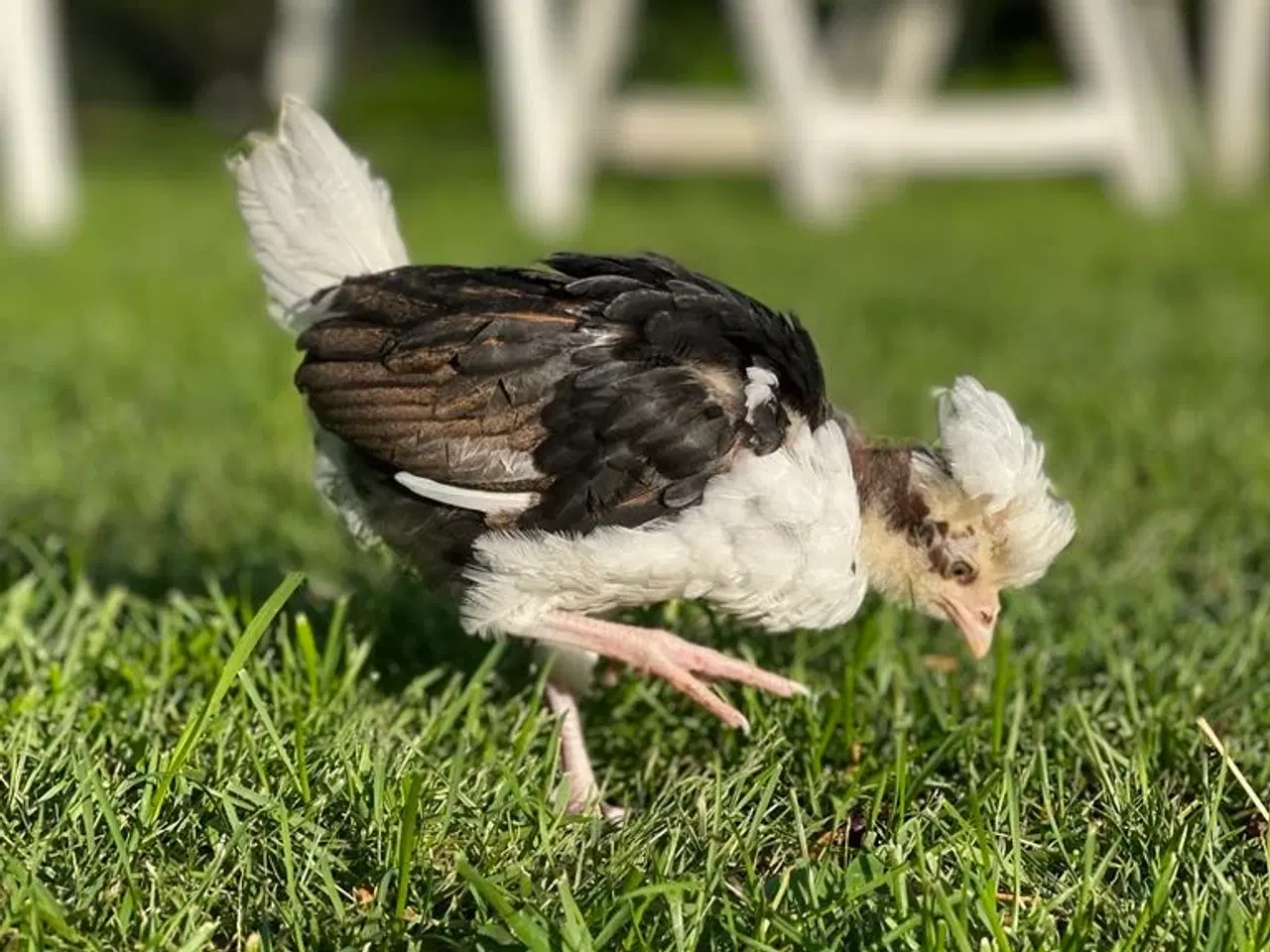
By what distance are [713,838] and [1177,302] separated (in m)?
6.17

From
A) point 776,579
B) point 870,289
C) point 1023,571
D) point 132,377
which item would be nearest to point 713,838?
point 776,579

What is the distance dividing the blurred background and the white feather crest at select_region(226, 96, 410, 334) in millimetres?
839

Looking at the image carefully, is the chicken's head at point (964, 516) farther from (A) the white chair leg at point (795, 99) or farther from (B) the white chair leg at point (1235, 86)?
(B) the white chair leg at point (1235, 86)

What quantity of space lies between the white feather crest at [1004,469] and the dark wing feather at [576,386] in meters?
0.26

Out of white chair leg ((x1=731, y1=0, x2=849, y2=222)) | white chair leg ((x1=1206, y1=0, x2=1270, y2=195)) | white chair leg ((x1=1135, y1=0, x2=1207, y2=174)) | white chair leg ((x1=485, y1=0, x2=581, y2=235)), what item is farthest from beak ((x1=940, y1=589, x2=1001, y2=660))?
white chair leg ((x1=1135, y1=0, x2=1207, y2=174))

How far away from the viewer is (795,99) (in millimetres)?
10523

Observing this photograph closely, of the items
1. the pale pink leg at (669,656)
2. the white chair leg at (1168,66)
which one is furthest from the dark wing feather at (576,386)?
the white chair leg at (1168,66)

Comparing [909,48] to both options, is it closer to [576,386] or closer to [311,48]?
[311,48]

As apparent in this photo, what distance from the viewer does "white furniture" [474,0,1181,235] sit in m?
10.3

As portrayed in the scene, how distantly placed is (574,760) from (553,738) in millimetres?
60

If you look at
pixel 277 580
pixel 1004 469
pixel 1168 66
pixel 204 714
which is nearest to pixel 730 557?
pixel 1004 469

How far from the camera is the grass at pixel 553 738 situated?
2475 mm

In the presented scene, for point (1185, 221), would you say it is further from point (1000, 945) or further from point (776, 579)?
point (1000, 945)

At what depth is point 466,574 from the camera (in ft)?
10.5
